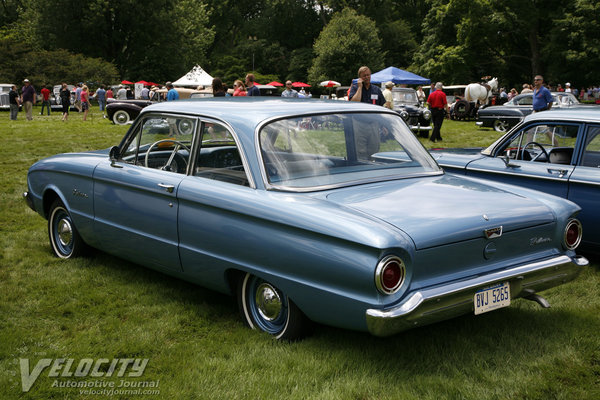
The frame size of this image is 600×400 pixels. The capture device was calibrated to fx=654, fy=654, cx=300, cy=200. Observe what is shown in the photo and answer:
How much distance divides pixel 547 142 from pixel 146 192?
13.4 ft

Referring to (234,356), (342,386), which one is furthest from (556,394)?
(234,356)

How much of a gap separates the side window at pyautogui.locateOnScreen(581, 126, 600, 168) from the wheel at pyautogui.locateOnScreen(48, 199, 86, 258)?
4.75m

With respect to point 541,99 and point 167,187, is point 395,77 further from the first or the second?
point 167,187

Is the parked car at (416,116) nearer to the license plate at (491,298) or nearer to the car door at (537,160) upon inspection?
the car door at (537,160)

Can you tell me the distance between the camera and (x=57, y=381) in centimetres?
370

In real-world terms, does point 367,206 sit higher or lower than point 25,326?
higher

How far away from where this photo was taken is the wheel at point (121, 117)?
24.2m

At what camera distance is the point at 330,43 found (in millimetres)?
58594

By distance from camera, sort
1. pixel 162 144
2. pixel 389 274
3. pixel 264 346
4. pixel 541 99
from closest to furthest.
A: pixel 389 274 < pixel 264 346 < pixel 162 144 < pixel 541 99

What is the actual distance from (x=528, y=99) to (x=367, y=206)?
21848 millimetres

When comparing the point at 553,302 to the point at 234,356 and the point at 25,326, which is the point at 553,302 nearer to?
the point at 234,356

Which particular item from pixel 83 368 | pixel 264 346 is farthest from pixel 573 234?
pixel 83 368

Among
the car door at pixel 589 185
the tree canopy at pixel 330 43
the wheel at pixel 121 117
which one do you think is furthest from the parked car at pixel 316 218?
the tree canopy at pixel 330 43

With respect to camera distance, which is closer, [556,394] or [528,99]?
[556,394]
